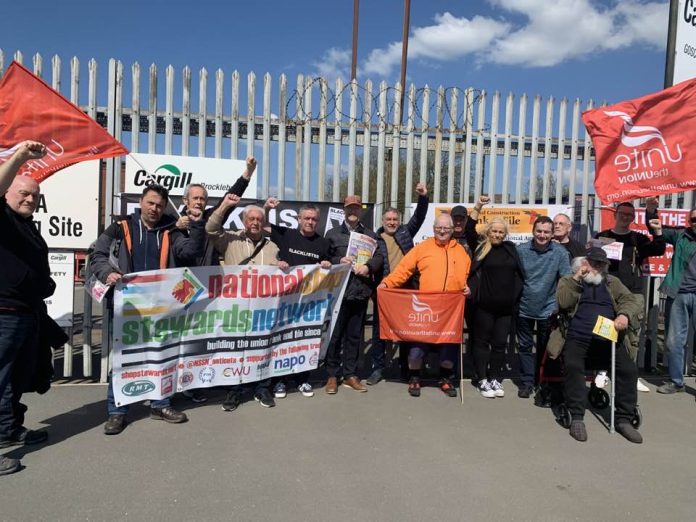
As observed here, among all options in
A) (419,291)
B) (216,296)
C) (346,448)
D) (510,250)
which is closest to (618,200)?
(510,250)

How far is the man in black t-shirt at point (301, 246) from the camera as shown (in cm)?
495

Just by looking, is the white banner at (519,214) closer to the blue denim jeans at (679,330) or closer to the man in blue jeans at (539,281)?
the man in blue jeans at (539,281)

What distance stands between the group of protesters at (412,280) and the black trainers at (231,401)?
0.04 feet

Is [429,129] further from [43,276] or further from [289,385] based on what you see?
[43,276]

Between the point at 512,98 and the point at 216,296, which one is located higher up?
the point at 512,98

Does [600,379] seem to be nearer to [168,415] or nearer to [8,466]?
[168,415]

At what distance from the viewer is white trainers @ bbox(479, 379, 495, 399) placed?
5133mm

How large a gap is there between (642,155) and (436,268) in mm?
2686

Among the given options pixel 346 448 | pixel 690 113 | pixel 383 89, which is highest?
pixel 383 89

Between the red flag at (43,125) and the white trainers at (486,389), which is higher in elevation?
the red flag at (43,125)

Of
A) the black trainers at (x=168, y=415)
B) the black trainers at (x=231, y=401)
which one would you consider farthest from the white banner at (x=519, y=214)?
the black trainers at (x=168, y=415)

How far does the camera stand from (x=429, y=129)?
7273 millimetres

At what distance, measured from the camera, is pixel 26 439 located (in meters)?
3.78

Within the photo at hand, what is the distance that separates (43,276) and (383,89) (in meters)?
5.06
